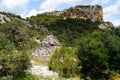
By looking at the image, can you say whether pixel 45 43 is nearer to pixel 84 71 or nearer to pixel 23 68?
pixel 84 71

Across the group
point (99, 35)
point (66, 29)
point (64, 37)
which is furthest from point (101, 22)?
point (99, 35)

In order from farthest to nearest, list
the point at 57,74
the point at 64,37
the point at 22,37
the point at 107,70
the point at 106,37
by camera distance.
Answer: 1. the point at 64,37
2. the point at 22,37
3. the point at 106,37
4. the point at 107,70
5. the point at 57,74

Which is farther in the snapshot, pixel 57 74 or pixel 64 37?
pixel 64 37

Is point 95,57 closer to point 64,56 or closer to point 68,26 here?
point 64,56

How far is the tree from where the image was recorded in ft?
197

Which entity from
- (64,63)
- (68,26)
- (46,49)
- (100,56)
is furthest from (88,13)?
(64,63)

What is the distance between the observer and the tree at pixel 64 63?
59.9 m

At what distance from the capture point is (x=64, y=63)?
60.6m

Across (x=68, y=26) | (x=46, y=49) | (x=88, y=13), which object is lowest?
(x=46, y=49)

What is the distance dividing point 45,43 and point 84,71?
2183 cm

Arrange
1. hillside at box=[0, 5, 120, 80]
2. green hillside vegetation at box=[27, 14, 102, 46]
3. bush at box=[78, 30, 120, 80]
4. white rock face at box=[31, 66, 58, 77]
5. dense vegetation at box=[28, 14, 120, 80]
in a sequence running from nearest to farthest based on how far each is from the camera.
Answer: hillside at box=[0, 5, 120, 80] < white rock face at box=[31, 66, 58, 77] < dense vegetation at box=[28, 14, 120, 80] < bush at box=[78, 30, 120, 80] < green hillside vegetation at box=[27, 14, 102, 46]

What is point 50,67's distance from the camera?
61.3 meters

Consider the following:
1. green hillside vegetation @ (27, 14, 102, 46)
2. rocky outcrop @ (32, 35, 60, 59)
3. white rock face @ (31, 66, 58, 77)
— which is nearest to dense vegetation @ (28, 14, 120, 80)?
white rock face @ (31, 66, 58, 77)

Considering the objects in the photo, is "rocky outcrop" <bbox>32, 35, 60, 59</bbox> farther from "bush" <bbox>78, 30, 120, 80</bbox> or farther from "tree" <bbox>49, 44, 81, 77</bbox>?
"tree" <bbox>49, 44, 81, 77</bbox>
